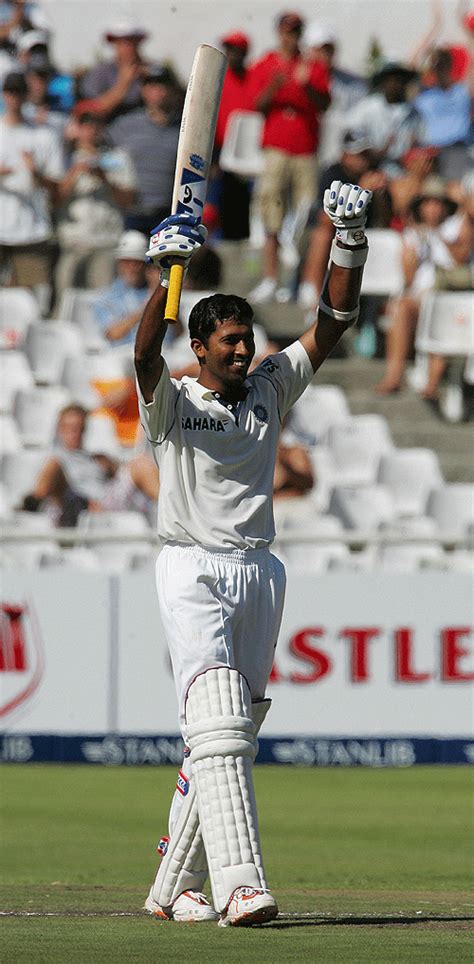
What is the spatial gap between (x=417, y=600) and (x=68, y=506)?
2.35 m

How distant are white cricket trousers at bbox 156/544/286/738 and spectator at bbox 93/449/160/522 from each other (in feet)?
22.5

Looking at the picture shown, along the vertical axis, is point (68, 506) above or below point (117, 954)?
above

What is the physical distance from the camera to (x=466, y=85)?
1599 centimetres

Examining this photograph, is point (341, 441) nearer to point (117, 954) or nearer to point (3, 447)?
point (3, 447)

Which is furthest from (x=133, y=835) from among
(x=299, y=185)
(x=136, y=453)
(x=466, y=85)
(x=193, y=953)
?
(x=466, y=85)

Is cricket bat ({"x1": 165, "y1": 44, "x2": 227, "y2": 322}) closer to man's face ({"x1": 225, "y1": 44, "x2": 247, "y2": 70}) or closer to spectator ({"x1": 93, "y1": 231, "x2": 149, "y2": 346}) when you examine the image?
spectator ({"x1": 93, "y1": 231, "x2": 149, "y2": 346})

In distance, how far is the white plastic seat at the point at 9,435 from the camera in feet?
43.0

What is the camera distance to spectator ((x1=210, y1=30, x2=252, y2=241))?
15.1 m

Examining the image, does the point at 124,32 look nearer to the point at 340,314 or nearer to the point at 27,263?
the point at 27,263

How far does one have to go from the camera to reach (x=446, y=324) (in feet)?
48.2

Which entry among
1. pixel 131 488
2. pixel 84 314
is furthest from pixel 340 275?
pixel 84 314

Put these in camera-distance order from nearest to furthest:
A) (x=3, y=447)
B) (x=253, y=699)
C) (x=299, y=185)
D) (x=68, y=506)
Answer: (x=253, y=699)
(x=68, y=506)
(x=3, y=447)
(x=299, y=185)

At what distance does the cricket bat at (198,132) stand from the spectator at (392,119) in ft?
33.5

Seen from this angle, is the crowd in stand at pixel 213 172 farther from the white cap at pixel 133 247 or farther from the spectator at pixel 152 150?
the white cap at pixel 133 247
